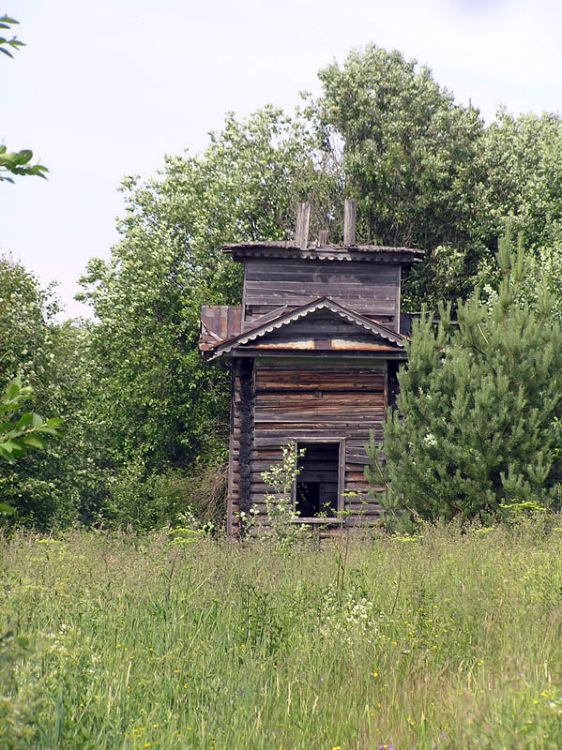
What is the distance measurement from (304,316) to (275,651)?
14482 millimetres

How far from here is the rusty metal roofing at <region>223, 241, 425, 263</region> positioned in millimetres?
24188

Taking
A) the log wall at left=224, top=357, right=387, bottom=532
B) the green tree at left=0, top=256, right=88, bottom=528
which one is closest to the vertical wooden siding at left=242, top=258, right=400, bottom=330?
the log wall at left=224, top=357, right=387, bottom=532

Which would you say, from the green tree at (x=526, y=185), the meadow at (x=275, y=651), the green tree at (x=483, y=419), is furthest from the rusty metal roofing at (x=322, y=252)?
the meadow at (x=275, y=651)

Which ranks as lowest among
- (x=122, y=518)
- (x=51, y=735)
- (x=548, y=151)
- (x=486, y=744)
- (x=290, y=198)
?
(x=122, y=518)

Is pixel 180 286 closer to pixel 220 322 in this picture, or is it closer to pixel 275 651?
pixel 220 322

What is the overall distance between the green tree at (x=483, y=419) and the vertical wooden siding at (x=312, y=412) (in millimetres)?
2690

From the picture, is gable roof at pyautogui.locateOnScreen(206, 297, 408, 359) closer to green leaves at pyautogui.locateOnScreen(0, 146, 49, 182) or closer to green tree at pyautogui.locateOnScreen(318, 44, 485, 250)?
green tree at pyautogui.locateOnScreen(318, 44, 485, 250)

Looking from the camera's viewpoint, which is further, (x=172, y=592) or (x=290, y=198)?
(x=290, y=198)

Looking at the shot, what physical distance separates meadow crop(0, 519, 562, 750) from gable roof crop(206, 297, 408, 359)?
11.0 meters

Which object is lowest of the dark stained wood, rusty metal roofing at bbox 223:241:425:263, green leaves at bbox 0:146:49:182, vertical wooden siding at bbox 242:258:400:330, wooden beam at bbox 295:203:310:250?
the dark stained wood

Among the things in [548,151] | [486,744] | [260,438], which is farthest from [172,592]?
[548,151]

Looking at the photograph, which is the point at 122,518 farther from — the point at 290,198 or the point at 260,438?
the point at 290,198

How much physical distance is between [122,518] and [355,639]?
2403cm

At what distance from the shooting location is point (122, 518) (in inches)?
1173
